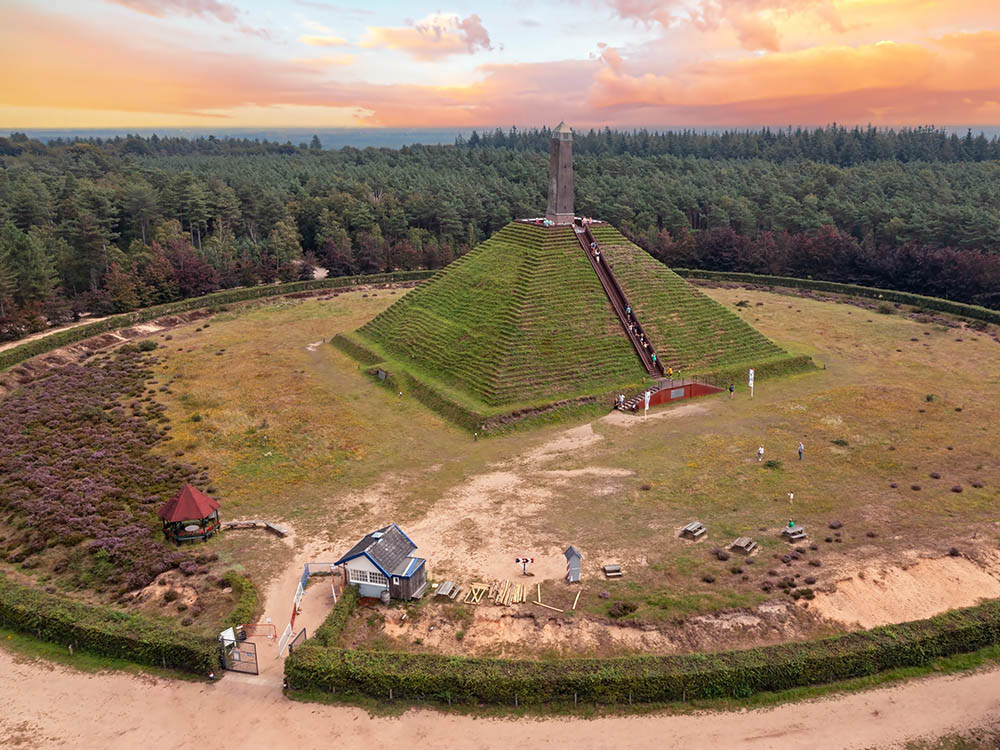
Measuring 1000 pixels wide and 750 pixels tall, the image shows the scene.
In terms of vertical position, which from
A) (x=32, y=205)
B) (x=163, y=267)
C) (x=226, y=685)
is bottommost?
(x=226, y=685)

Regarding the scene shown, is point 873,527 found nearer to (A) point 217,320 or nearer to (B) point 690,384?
(B) point 690,384

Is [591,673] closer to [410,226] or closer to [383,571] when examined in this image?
[383,571]

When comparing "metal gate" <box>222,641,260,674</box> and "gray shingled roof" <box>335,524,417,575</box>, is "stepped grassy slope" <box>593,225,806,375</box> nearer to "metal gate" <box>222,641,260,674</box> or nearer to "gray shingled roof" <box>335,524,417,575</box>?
"gray shingled roof" <box>335,524,417,575</box>

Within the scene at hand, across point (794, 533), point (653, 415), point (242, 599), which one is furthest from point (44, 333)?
point (794, 533)

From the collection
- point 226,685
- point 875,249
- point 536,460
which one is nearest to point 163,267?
point 536,460

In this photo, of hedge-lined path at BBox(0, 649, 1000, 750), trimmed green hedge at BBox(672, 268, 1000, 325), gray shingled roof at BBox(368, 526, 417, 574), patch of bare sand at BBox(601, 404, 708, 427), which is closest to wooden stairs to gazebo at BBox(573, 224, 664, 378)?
patch of bare sand at BBox(601, 404, 708, 427)

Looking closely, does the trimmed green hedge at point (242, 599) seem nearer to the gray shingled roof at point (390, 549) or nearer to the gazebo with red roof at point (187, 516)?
the gazebo with red roof at point (187, 516)

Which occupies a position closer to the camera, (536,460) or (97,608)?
(97,608)
